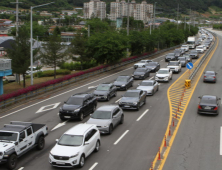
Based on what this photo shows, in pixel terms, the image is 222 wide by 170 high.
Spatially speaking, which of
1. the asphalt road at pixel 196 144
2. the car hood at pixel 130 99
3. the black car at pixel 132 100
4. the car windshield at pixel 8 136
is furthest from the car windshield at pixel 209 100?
the car windshield at pixel 8 136

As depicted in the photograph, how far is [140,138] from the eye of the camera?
1841cm

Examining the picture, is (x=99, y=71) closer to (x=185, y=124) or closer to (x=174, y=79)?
(x=174, y=79)

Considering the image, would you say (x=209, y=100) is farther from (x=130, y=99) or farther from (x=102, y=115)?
(x=102, y=115)

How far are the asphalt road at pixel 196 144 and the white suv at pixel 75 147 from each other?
12.7 feet

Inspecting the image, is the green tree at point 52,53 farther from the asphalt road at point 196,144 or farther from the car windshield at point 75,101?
the asphalt road at point 196,144

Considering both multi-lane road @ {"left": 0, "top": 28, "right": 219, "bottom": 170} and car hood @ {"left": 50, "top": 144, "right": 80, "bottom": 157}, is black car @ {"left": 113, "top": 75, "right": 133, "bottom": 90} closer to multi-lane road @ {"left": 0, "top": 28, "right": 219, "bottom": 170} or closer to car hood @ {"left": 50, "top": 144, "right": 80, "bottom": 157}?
multi-lane road @ {"left": 0, "top": 28, "right": 219, "bottom": 170}

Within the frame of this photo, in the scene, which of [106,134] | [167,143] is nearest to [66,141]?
[106,134]

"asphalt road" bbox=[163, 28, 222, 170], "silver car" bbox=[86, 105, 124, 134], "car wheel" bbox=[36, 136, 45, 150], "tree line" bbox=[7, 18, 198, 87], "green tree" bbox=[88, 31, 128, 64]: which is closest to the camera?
"asphalt road" bbox=[163, 28, 222, 170]

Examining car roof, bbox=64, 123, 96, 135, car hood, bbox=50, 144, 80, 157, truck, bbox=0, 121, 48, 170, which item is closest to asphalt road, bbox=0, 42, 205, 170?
truck, bbox=0, 121, 48, 170

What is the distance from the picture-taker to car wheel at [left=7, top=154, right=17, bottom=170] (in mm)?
13625

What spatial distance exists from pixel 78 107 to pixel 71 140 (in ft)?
24.6

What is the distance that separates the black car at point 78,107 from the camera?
2178 cm

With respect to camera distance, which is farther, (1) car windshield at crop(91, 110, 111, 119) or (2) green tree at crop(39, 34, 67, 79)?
(2) green tree at crop(39, 34, 67, 79)

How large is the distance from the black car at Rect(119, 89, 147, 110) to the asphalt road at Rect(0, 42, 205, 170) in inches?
20.0
